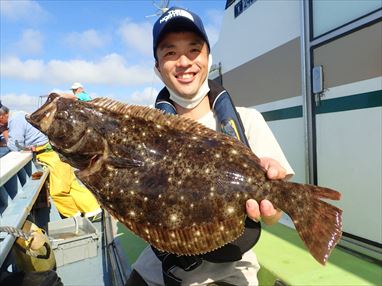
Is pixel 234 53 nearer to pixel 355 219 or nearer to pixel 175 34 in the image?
pixel 355 219

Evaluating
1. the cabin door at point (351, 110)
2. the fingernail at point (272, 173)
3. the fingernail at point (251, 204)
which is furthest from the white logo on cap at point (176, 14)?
the cabin door at point (351, 110)

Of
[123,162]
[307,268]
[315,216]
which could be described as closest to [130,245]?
[307,268]

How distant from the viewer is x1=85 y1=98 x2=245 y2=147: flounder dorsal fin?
1.92 meters

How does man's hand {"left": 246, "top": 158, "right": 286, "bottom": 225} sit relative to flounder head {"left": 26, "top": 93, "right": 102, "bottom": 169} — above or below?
below

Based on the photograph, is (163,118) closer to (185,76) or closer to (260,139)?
(185,76)

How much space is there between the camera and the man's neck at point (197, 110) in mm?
2477

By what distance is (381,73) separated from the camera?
3580mm

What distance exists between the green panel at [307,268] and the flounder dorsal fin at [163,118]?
1.69 meters

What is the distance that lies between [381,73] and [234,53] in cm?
369

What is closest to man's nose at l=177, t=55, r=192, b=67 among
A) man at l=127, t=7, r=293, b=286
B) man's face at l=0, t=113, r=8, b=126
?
man at l=127, t=7, r=293, b=286

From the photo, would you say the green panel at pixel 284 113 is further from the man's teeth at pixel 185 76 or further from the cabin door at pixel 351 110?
the man's teeth at pixel 185 76

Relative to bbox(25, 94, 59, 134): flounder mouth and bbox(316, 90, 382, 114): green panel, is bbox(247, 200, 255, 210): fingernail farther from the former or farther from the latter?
bbox(316, 90, 382, 114): green panel

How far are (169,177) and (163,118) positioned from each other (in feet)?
1.10

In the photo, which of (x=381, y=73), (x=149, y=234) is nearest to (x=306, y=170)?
(x=381, y=73)
